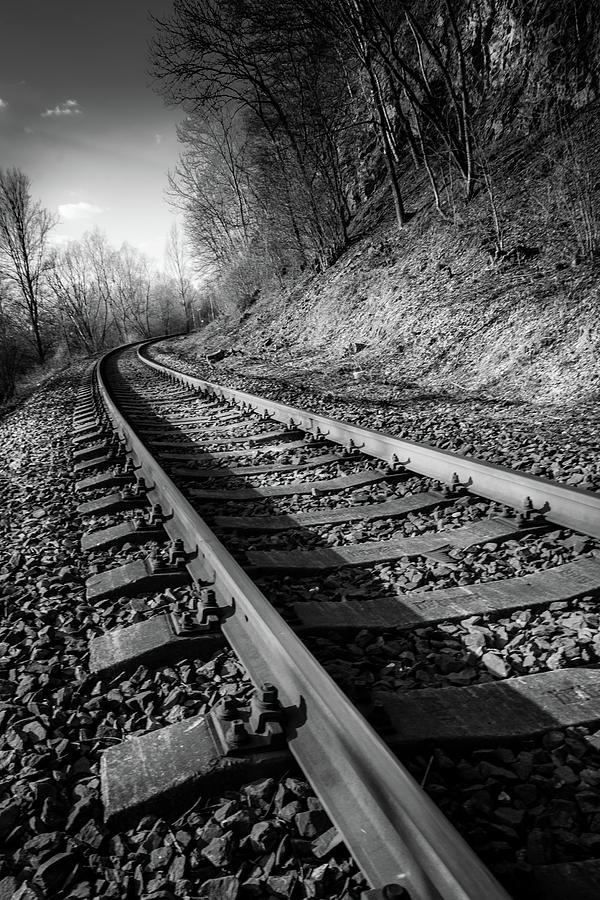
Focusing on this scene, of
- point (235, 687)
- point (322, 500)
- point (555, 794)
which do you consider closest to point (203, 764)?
point (235, 687)

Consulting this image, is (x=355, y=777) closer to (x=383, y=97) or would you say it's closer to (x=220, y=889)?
(x=220, y=889)

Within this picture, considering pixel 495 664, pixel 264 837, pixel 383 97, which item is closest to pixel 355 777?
pixel 264 837

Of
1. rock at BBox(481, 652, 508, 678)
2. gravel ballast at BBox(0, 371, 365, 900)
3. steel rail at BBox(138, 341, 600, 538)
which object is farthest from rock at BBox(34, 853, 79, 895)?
steel rail at BBox(138, 341, 600, 538)

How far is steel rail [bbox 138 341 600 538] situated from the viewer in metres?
2.89

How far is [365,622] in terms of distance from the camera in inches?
90.0

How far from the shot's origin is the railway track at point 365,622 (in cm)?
132

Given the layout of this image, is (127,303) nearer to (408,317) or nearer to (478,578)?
(408,317)

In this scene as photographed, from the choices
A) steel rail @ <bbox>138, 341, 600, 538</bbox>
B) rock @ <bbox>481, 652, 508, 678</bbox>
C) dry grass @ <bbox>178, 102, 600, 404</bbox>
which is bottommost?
rock @ <bbox>481, 652, 508, 678</bbox>

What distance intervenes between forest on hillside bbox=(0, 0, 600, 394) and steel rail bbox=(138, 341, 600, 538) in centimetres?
558

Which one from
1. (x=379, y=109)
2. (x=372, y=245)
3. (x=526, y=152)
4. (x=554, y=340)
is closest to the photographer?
(x=554, y=340)

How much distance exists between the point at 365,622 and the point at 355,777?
980mm

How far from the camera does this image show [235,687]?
187 centimetres

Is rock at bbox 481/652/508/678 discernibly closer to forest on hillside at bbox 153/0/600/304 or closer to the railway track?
the railway track

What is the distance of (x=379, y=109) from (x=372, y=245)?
3213 mm
